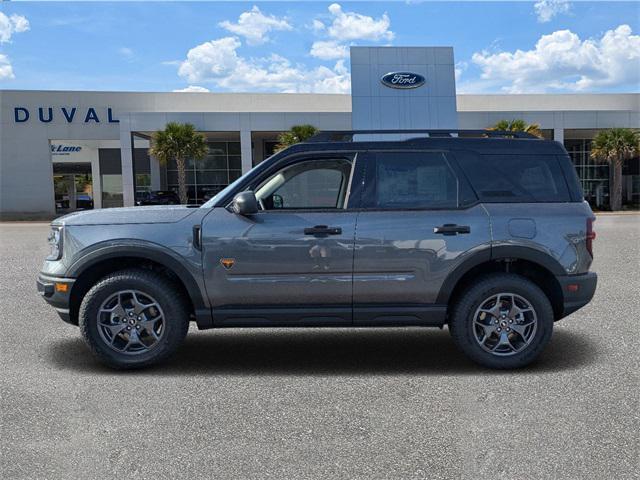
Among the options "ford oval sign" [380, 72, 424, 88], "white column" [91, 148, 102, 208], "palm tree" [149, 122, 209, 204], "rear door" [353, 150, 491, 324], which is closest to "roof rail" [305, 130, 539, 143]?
"rear door" [353, 150, 491, 324]

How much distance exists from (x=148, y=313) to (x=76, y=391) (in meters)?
0.82

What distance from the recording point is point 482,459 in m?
3.12

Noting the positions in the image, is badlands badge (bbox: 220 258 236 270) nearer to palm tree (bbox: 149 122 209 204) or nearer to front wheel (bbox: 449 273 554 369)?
front wheel (bbox: 449 273 554 369)

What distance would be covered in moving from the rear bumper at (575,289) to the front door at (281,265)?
6.03 ft

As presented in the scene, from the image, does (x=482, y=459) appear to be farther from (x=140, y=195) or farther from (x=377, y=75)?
(x=140, y=195)

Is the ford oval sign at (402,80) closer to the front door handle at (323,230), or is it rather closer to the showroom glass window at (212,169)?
the showroom glass window at (212,169)

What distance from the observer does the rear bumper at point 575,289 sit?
4.75 m

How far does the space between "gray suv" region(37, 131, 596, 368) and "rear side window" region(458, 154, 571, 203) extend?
0.04 ft

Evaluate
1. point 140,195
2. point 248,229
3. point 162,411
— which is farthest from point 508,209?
point 140,195

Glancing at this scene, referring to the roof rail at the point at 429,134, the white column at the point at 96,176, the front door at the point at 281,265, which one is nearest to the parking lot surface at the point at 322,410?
the front door at the point at 281,265

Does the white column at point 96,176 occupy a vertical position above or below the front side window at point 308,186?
above

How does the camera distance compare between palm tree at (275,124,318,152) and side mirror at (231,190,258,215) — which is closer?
side mirror at (231,190,258,215)

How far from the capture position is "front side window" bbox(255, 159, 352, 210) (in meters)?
4.78

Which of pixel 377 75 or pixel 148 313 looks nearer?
pixel 148 313
